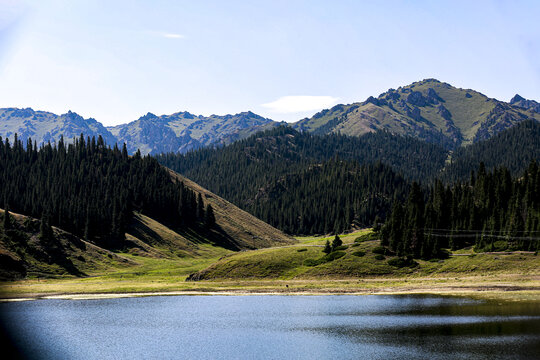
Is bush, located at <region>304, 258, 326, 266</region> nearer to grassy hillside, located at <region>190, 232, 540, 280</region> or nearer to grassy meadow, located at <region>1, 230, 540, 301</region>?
grassy hillside, located at <region>190, 232, 540, 280</region>

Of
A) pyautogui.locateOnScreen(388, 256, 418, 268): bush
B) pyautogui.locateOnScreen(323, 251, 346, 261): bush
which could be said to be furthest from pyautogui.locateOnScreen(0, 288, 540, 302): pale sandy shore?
pyautogui.locateOnScreen(323, 251, 346, 261): bush

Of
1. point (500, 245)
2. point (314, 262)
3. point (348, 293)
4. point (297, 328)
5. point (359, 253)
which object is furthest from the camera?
point (314, 262)

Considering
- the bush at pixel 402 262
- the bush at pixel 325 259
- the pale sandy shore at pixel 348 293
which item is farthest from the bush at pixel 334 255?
the pale sandy shore at pixel 348 293

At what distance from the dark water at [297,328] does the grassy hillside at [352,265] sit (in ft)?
87.0

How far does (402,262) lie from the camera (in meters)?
124

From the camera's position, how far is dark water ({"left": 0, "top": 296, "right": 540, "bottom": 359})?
174 ft

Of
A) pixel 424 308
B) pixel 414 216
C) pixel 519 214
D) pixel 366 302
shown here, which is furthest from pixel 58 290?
pixel 519 214

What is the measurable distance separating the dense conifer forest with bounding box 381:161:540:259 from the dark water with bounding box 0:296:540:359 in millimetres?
38850

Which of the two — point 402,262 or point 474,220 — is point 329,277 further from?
point 474,220

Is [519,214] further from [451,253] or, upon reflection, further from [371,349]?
[371,349]

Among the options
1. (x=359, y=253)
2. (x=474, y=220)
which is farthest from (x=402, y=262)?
(x=474, y=220)

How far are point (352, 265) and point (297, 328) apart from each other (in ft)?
193

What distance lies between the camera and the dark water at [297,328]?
53156 millimetres

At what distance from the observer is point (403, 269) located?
123 metres
